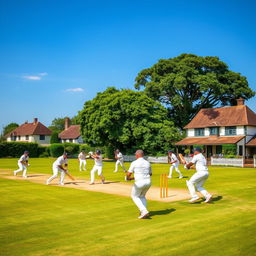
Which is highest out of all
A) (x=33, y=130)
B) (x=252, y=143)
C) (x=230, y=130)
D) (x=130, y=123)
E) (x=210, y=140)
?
(x=33, y=130)

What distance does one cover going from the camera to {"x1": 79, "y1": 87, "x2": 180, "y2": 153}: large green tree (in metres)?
46.7

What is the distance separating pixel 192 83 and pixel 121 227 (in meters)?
47.5

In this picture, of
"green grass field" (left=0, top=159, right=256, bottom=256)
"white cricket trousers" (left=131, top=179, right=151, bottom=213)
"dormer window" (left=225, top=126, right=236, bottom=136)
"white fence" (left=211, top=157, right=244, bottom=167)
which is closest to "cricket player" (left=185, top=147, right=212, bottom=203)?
"green grass field" (left=0, top=159, right=256, bottom=256)

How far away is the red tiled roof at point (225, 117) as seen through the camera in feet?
154

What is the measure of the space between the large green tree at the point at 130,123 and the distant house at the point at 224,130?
14.1 ft

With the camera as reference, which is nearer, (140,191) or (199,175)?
(140,191)

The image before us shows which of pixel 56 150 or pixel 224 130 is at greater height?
pixel 224 130

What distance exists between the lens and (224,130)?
159 feet

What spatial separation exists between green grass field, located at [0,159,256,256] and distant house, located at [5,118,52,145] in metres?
72.6

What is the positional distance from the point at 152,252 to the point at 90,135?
1780 inches

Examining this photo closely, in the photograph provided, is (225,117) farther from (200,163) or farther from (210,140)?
(200,163)

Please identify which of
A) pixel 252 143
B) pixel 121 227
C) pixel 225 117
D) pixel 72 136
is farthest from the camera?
pixel 72 136

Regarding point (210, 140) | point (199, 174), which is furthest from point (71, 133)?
point (199, 174)

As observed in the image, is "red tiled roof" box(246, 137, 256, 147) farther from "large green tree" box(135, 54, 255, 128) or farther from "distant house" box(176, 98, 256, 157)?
"large green tree" box(135, 54, 255, 128)
